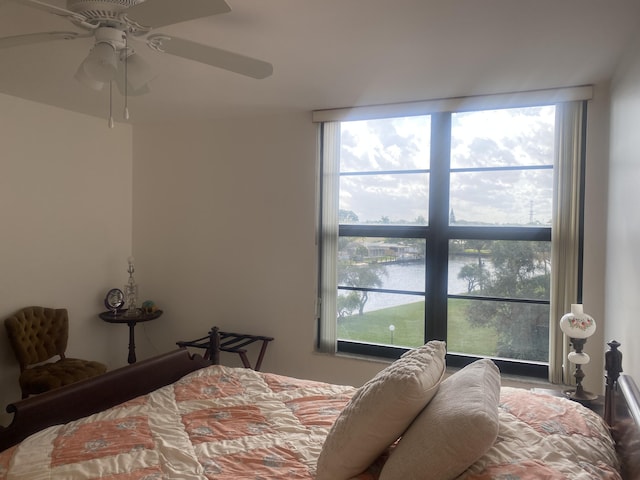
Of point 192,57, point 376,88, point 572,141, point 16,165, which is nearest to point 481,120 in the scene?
point 572,141

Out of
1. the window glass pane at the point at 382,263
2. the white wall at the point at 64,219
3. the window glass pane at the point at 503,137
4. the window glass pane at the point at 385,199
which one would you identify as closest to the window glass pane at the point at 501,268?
the window glass pane at the point at 382,263

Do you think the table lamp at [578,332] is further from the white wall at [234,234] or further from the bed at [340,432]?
the white wall at [234,234]

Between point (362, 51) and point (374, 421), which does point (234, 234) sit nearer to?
Result: point (362, 51)

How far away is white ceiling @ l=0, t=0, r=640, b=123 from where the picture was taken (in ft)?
6.08

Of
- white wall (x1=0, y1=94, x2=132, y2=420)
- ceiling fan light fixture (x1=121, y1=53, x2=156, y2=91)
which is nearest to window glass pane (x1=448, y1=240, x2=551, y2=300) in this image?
ceiling fan light fixture (x1=121, y1=53, x2=156, y2=91)

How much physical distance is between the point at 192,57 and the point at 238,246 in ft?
7.12

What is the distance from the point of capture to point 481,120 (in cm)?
314

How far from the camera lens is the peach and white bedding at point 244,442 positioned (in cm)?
132

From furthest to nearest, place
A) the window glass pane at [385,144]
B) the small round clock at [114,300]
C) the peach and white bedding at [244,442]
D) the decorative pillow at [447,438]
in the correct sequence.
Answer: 1. the small round clock at [114,300]
2. the window glass pane at [385,144]
3. the peach and white bedding at [244,442]
4. the decorative pillow at [447,438]

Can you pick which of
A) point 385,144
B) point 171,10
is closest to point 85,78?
point 171,10

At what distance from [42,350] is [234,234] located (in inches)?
64.8

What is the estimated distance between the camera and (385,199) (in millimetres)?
3441

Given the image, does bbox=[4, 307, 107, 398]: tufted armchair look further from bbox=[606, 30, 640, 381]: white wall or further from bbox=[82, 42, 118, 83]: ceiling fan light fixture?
bbox=[606, 30, 640, 381]: white wall

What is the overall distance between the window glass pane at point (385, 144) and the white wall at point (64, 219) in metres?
2.10
